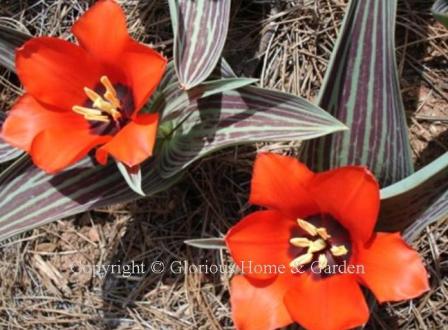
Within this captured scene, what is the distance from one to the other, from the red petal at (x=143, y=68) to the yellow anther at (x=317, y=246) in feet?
1.11

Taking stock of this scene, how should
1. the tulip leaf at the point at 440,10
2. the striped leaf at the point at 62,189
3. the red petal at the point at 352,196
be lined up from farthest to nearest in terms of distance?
the striped leaf at the point at 62,189
the tulip leaf at the point at 440,10
the red petal at the point at 352,196

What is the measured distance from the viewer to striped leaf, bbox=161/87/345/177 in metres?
1.26

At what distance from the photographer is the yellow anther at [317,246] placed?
121cm

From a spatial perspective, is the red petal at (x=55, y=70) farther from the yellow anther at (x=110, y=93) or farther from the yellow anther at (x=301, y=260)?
the yellow anther at (x=301, y=260)

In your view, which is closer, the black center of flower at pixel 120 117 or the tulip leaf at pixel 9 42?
the black center of flower at pixel 120 117

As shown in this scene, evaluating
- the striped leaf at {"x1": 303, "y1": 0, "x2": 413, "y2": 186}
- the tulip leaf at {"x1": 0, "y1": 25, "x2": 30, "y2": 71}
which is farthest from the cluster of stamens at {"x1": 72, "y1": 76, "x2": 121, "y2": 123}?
the striped leaf at {"x1": 303, "y1": 0, "x2": 413, "y2": 186}

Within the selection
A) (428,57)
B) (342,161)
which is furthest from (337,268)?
(428,57)

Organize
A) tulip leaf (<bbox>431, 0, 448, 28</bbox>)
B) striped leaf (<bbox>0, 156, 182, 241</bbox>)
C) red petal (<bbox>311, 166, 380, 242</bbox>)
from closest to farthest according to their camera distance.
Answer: red petal (<bbox>311, 166, 380, 242</bbox>)
tulip leaf (<bbox>431, 0, 448, 28</bbox>)
striped leaf (<bbox>0, 156, 182, 241</bbox>)

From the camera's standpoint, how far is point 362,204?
114 centimetres

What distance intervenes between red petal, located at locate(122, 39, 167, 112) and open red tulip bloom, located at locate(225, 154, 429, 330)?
0.20 metres

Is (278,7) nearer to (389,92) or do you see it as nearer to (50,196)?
(389,92)

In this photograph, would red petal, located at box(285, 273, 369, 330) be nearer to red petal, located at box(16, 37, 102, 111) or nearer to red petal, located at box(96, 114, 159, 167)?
red petal, located at box(96, 114, 159, 167)

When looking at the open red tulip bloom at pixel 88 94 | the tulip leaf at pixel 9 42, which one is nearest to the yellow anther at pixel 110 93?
the open red tulip bloom at pixel 88 94

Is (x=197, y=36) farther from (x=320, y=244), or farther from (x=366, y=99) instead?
(x=320, y=244)
